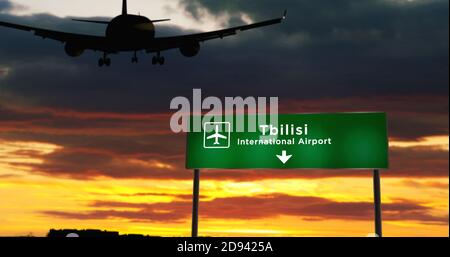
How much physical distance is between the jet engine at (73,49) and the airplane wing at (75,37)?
43 centimetres

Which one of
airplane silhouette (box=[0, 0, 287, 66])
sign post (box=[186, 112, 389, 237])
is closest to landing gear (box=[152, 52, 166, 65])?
airplane silhouette (box=[0, 0, 287, 66])

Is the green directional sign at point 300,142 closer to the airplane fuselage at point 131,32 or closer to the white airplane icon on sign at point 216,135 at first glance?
the white airplane icon on sign at point 216,135

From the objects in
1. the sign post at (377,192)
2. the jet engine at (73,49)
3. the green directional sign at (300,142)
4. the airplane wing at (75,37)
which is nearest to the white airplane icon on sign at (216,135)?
the green directional sign at (300,142)

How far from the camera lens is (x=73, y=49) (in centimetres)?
5306

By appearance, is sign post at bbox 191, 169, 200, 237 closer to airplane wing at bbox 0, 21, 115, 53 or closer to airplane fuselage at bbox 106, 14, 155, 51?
airplane fuselage at bbox 106, 14, 155, 51

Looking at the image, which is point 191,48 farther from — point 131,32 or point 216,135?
point 216,135

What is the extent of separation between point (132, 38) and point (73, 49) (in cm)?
552

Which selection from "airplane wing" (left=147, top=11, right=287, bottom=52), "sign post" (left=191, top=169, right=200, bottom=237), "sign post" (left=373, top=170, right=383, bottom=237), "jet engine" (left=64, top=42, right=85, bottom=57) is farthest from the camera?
"jet engine" (left=64, top=42, right=85, bottom=57)

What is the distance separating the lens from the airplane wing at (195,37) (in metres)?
49.2

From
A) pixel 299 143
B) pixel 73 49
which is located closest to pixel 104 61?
pixel 73 49

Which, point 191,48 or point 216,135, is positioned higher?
point 191,48

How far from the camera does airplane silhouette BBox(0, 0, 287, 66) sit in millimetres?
50656
